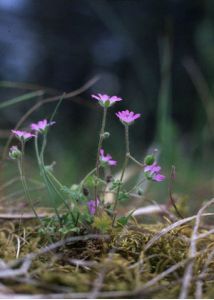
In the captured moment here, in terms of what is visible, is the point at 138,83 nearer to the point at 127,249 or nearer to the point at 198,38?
the point at 198,38

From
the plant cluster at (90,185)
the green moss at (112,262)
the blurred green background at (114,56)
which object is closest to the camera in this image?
the green moss at (112,262)

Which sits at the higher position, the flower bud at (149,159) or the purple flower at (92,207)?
the flower bud at (149,159)

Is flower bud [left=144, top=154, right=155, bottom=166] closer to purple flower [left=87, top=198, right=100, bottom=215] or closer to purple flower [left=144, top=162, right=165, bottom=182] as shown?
purple flower [left=144, top=162, right=165, bottom=182]

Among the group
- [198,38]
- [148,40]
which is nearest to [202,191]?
[198,38]

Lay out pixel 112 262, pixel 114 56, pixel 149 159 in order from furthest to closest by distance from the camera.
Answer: pixel 114 56
pixel 149 159
pixel 112 262

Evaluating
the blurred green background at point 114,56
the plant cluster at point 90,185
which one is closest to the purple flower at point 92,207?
the plant cluster at point 90,185

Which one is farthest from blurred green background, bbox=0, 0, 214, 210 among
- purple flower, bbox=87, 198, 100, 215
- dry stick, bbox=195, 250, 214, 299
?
dry stick, bbox=195, 250, 214, 299

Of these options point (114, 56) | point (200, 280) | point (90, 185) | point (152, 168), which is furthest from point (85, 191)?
point (114, 56)

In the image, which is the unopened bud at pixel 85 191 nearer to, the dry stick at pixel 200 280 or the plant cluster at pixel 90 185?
the plant cluster at pixel 90 185

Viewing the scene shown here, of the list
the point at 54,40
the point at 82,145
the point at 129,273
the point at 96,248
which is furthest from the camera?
the point at 54,40

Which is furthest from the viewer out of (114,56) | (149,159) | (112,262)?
(114,56)

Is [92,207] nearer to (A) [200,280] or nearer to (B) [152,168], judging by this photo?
(B) [152,168]
